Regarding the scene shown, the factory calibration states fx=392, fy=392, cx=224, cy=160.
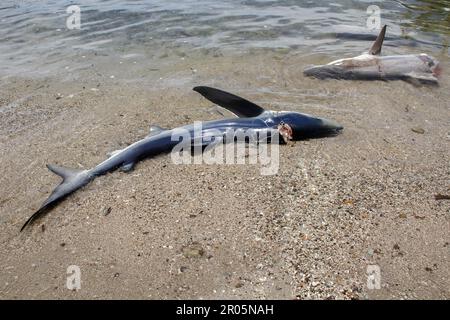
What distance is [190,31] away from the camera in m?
9.49

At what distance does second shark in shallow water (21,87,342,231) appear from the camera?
3.89m

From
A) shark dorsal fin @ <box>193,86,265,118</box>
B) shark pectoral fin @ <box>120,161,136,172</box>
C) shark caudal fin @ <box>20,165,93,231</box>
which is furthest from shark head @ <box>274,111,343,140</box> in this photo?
shark caudal fin @ <box>20,165,93,231</box>

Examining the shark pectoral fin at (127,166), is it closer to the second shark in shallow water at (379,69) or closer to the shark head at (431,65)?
the second shark in shallow water at (379,69)

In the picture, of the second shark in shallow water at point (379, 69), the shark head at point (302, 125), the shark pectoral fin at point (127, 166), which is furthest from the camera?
the second shark in shallow water at point (379, 69)

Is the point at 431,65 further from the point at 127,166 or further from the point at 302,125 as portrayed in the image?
the point at 127,166

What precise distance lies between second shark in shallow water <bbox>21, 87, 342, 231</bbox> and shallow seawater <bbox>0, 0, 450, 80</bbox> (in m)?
2.96

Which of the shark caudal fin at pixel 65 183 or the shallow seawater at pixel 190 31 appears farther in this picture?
the shallow seawater at pixel 190 31

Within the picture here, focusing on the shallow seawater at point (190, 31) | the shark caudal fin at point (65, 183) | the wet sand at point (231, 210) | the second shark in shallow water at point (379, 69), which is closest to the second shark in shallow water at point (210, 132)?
the shark caudal fin at point (65, 183)

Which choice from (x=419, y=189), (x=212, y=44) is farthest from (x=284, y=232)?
(x=212, y=44)

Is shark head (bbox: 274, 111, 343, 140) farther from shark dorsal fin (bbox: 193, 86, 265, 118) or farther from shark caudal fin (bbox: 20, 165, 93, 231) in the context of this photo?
shark caudal fin (bbox: 20, 165, 93, 231)

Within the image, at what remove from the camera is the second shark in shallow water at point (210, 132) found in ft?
12.8

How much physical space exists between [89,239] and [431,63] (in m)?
6.18

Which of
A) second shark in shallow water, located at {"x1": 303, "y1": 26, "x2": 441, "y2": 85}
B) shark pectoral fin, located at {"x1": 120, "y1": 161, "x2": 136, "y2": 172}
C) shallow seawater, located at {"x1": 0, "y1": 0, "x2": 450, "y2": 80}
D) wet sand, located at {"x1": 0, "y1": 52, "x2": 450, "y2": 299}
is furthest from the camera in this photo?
shallow seawater, located at {"x1": 0, "y1": 0, "x2": 450, "y2": 80}
